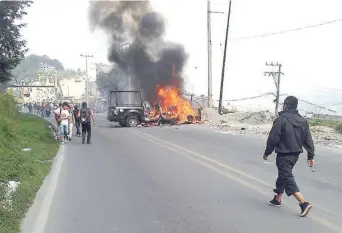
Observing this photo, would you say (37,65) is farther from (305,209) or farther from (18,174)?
(305,209)

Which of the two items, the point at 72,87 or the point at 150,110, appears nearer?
the point at 150,110

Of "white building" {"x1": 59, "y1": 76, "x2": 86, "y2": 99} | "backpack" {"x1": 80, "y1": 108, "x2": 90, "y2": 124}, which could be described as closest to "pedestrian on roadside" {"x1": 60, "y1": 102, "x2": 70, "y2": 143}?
"backpack" {"x1": 80, "y1": 108, "x2": 90, "y2": 124}

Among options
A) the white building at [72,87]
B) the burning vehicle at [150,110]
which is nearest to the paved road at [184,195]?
the burning vehicle at [150,110]

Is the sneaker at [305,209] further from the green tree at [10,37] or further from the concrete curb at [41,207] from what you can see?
the green tree at [10,37]

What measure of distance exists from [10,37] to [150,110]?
35.2 ft

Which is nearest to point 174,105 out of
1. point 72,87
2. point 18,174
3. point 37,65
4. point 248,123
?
point 248,123

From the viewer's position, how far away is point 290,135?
A: 606cm

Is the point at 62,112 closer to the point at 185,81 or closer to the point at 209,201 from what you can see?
the point at 209,201

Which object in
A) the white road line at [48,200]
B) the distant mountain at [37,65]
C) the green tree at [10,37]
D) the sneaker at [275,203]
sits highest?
the distant mountain at [37,65]

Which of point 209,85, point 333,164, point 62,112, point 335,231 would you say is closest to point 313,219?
point 335,231

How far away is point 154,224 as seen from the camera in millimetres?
5414

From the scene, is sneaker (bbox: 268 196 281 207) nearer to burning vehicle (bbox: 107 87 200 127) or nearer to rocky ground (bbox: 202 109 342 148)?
rocky ground (bbox: 202 109 342 148)

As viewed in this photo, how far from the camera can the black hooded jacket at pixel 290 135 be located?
19.9 ft

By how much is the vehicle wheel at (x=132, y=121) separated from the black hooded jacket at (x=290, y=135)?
22.7 metres
